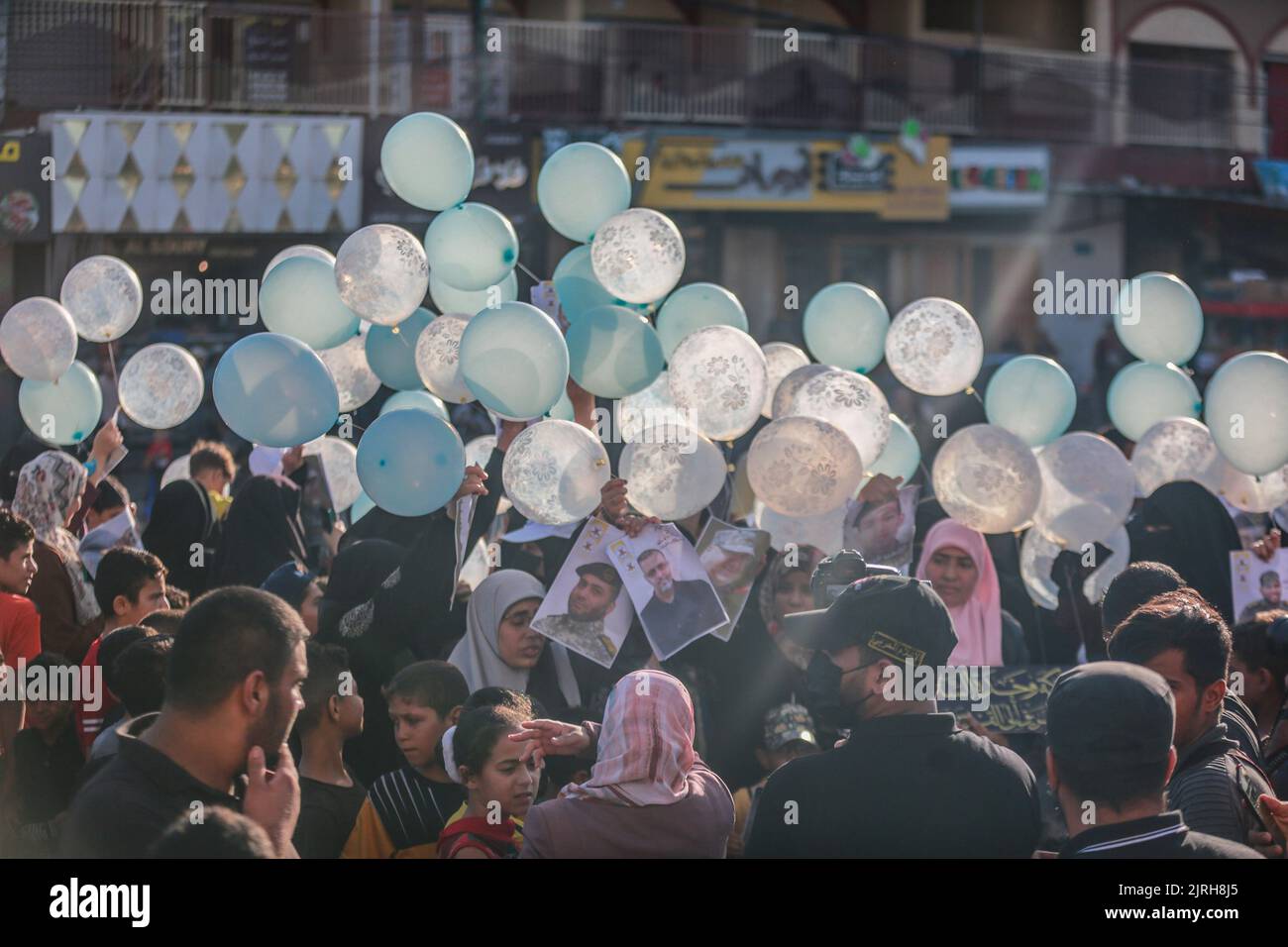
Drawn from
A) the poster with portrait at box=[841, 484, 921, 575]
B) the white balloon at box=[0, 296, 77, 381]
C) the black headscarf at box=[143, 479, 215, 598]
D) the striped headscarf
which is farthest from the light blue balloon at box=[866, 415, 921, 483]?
the white balloon at box=[0, 296, 77, 381]

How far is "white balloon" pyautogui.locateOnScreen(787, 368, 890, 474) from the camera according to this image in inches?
193

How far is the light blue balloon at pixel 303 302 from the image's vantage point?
5184 millimetres

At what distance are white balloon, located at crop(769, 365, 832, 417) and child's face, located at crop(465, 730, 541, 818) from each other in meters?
2.05

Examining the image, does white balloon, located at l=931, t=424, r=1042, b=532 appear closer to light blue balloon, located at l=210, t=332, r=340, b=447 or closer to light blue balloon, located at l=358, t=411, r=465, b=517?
light blue balloon, located at l=358, t=411, r=465, b=517

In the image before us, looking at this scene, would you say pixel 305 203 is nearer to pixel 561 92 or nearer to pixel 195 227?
pixel 195 227

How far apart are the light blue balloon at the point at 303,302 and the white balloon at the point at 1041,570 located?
8.65ft

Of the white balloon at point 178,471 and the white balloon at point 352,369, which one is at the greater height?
the white balloon at point 352,369

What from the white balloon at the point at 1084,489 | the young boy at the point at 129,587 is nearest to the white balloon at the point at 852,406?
the white balloon at the point at 1084,489

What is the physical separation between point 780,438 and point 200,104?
462 inches

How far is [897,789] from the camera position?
2.91m

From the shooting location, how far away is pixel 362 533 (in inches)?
202

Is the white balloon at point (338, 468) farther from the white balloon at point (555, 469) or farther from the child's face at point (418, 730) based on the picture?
the child's face at point (418, 730)
